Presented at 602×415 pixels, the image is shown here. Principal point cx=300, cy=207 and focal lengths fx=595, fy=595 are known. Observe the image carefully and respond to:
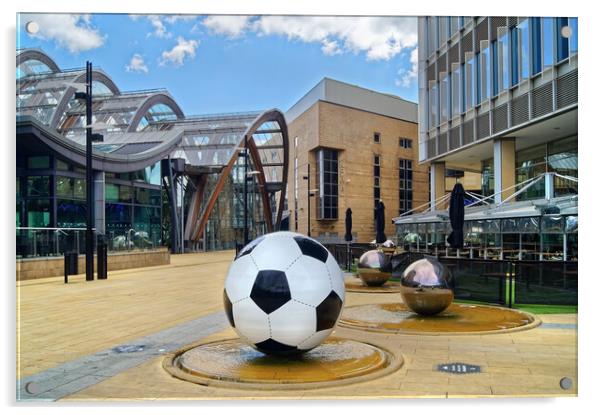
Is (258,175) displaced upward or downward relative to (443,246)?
upward

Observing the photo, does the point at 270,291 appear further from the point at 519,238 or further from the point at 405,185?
the point at 405,185

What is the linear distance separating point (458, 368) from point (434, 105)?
28.7 metres

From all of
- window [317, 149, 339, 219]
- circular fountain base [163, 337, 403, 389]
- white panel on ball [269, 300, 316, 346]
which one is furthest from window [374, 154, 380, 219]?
white panel on ball [269, 300, 316, 346]

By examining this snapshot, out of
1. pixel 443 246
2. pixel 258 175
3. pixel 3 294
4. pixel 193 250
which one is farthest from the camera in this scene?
pixel 258 175

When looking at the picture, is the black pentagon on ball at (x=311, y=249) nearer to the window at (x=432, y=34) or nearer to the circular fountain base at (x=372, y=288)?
the circular fountain base at (x=372, y=288)

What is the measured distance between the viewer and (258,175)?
254ft

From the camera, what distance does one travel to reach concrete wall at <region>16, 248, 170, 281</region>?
63.8 ft

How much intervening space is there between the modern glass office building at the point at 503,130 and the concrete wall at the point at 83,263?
14.3 metres

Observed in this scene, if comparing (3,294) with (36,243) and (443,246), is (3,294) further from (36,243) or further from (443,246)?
(443,246)

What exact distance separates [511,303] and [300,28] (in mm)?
9184

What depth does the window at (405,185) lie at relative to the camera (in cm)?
8131

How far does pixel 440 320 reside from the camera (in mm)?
10984

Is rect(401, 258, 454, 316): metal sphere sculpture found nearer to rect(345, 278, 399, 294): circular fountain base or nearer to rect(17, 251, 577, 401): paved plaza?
rect(17, 251, 577, 401): paved plaza
